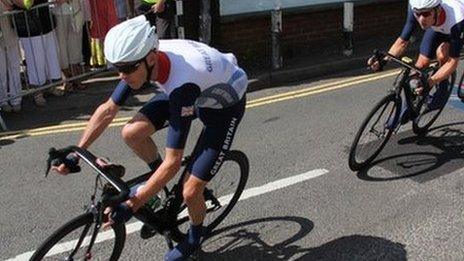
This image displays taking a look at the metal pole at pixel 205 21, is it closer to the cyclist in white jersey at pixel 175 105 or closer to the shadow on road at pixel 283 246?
the shadow on road at pixel 283 246

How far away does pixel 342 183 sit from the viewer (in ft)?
19.0

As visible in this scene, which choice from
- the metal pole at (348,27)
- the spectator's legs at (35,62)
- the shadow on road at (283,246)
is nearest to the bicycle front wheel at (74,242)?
the shadow on road at (283,246)

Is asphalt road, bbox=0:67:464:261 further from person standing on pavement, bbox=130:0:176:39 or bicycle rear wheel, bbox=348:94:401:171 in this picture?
person standing on pavement, bbox=130:0:176:39

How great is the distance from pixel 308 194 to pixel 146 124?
6.26ft

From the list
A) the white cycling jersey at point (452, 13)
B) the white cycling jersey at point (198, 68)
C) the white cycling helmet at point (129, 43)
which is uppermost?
the white cycling helmet at point (129, 43)

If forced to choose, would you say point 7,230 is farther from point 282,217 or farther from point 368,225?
point 368,225

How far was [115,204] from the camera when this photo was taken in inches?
141

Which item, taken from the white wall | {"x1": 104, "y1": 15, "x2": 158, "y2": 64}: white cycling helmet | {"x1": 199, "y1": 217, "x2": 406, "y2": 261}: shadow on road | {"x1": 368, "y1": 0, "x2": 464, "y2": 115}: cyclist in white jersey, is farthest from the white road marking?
the white wall

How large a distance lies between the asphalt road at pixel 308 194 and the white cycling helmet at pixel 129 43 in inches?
67.2

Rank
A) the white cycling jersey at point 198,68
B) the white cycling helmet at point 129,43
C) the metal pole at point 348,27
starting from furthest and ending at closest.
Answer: the metal pole at point 348,27 < the white cycling jersey at point 198,68 < the white cycling helmet at point 129,43

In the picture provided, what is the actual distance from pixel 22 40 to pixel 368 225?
17.0 ft

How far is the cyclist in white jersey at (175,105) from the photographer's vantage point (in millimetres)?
3611

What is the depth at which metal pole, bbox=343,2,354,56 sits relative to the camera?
402 inches

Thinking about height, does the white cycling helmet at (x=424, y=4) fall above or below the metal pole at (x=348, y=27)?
above
